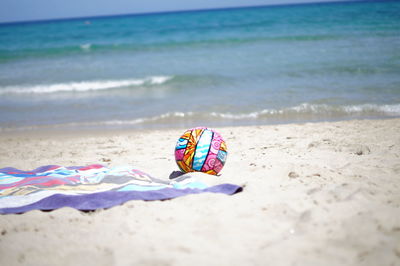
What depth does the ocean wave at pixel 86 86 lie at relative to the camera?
13.8 meters

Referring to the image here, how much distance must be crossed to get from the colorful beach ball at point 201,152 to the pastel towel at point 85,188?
25cm

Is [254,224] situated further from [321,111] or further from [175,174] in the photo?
[321,111]

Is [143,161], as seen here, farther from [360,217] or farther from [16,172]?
[360,217]

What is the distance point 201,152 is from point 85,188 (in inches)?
63.6

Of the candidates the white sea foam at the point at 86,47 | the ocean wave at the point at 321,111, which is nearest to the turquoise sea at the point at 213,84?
the ocean wave at the point at 321,111

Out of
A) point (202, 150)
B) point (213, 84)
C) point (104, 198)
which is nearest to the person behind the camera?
point (104, 198)

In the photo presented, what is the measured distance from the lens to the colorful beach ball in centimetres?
473

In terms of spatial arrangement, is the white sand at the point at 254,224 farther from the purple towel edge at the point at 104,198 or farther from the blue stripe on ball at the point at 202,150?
the blue stripe on ball at the point at 202,150

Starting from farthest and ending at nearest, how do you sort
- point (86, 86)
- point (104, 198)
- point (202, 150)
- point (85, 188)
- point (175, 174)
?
point (86, 86) → point (175, 174) → point (202, 150) → point (85, 188) → point (104, 198)

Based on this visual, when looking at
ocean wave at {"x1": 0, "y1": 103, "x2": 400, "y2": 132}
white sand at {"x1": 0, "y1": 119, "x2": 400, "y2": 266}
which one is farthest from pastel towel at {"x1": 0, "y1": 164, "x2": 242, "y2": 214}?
ocean wave at {"x1": 0, "y1": 103, "x2": 400, "y2": 132}

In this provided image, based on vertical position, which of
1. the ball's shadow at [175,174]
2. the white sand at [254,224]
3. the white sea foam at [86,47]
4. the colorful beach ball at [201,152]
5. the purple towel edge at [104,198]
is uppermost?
the white sea foam at [86,47]

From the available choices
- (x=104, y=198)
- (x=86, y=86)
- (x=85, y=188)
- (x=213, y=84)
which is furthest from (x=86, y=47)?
(x=104, y=198)

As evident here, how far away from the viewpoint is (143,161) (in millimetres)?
6094

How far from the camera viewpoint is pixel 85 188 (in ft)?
14.7
